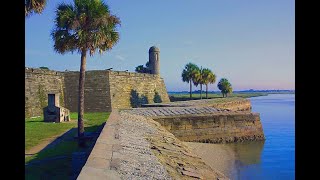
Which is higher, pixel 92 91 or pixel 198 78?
pixel 198 78

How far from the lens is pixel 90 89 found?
2691 cm

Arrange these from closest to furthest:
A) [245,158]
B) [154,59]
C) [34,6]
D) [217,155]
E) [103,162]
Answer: [103,162] → [34,6] → [217,155] → [245,158] → [154,59]

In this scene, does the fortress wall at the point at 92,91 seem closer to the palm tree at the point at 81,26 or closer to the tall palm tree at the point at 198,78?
the palm tree at the point at 81,26

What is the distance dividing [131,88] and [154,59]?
783cm

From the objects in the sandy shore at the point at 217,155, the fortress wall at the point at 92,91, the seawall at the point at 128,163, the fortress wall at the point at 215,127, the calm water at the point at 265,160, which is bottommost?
the calm water at the point at 265,160

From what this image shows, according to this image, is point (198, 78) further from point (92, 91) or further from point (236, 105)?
point (92, 91)

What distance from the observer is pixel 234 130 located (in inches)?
679

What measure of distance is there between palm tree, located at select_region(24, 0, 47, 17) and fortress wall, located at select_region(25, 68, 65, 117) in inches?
523

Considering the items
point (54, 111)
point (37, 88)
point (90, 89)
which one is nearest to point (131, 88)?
point (90, 89)

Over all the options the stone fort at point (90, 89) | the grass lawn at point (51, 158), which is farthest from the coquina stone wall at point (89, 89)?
the grass lawn at point (51, 158)

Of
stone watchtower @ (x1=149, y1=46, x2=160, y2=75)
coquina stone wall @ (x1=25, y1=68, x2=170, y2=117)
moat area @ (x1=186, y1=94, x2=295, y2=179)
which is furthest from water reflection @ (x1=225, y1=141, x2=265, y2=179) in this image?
stone watchtower @ (x1=149, y1=46, x2=160, y2=75)

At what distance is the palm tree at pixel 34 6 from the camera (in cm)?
980

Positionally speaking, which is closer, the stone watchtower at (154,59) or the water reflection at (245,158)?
the water reflection at (245,158)
